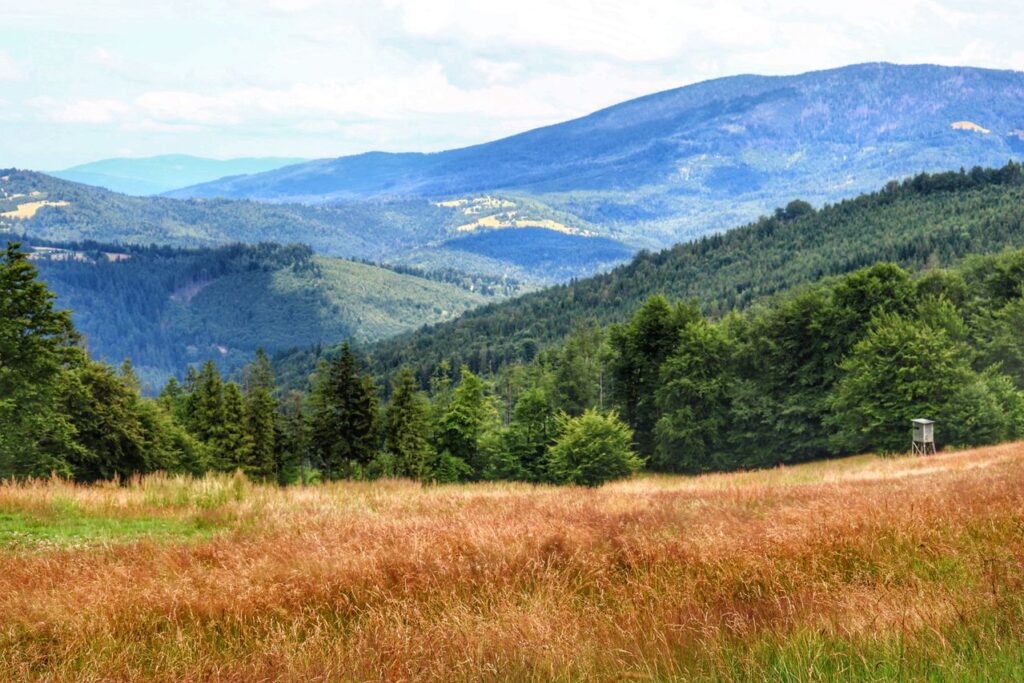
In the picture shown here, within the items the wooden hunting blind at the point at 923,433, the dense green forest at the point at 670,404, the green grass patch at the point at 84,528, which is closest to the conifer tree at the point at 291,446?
the dense green forest at the point at 670,404

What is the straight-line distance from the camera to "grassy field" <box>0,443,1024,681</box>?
4.93 metres

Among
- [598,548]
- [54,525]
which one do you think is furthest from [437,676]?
[54,525]

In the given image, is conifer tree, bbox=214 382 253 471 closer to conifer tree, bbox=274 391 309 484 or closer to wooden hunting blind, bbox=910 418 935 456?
conifer tree, bbox=274 391 309 484

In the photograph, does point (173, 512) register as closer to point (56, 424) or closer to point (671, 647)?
point (671, 647)

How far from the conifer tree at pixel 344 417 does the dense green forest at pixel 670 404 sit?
4.9 inches

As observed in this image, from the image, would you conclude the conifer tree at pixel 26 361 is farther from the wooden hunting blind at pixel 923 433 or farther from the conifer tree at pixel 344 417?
the wooden hunting blind at pixel 923 433

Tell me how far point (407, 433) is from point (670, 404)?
22.0 metres

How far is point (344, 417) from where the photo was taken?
63062mm

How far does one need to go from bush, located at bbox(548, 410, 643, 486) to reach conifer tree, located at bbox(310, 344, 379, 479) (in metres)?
17.1

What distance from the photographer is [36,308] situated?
39.6 meters

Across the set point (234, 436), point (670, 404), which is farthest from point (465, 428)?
point (234, 436)

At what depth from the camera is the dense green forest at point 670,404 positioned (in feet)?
166

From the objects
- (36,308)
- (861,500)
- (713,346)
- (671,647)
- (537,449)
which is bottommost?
(537,449)

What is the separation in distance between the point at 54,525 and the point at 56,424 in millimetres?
36887
